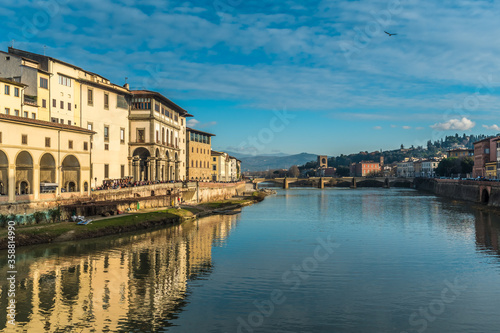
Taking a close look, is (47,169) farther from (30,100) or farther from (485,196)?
(485,196)

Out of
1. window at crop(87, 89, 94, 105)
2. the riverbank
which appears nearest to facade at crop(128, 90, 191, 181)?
window at crop(87, 89, 94, 105)

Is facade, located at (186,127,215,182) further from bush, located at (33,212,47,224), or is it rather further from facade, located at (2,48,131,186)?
bush, located at (33,212,47,224)

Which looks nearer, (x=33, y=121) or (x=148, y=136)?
(x=33, y=121)

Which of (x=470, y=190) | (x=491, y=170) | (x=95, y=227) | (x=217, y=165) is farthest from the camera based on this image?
(x=217, y=165)

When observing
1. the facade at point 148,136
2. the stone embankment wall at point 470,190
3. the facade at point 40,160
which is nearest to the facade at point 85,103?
the facade at point 148,136

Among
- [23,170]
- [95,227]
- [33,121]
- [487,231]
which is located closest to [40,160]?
[23,170]

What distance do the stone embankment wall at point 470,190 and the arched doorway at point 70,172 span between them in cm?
7498

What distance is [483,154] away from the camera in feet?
398

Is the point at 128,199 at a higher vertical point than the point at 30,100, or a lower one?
lower

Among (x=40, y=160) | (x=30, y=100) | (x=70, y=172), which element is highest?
(x=30, y=100)

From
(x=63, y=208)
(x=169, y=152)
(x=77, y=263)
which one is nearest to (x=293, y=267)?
(x=77, y=263)

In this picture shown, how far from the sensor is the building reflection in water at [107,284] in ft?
65.4

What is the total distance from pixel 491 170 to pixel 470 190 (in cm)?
1906

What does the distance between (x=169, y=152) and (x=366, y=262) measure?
2233 inches
